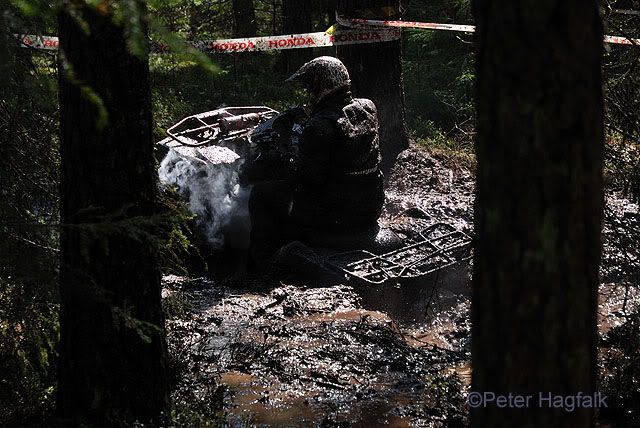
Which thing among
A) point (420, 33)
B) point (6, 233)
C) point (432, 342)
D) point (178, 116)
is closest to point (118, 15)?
point (6, 233)

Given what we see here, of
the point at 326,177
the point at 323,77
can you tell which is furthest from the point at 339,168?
the point at 323,77

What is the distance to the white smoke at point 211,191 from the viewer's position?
8.37 metres

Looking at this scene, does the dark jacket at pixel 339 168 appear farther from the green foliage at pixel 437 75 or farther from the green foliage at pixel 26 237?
the green foliage at pixel 437 75

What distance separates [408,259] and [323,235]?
85cm

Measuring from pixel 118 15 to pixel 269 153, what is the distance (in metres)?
5.30

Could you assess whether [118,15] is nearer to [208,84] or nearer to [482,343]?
[482,343]

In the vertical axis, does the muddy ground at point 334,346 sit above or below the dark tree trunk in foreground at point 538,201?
below

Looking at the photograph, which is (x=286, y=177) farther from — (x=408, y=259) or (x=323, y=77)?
(x=408, y=259)

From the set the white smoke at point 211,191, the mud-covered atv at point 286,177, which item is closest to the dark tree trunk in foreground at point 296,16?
the mud-covered atv at point 286,177

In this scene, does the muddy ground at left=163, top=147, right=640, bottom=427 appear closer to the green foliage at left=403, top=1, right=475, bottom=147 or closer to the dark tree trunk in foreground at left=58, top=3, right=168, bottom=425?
the dark tree trunk in foreground at left=58, top=3, right=168, bottom=425

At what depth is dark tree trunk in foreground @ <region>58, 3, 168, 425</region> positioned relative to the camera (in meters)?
4.07

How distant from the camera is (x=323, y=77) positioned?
748cm

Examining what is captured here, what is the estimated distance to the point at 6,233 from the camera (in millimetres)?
4207

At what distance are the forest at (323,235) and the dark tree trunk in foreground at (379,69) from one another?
0.03 metres
